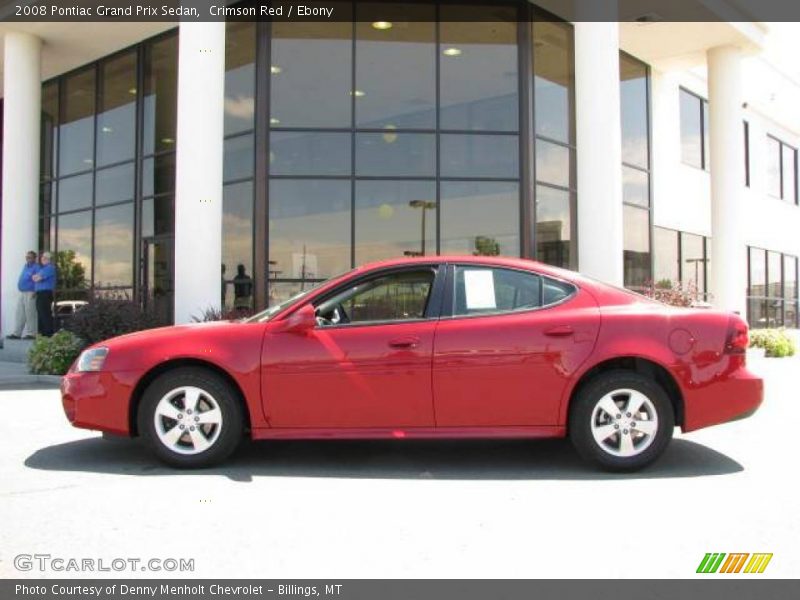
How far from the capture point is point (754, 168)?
24016mm

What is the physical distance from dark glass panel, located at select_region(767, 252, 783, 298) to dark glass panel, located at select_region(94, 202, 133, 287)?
19.6 meters

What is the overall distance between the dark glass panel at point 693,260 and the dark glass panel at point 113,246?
43.9 feet

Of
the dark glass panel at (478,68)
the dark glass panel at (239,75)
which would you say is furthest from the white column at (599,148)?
the dark glass panel at (239,75)

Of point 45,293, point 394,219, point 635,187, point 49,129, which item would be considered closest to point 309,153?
point 394,219

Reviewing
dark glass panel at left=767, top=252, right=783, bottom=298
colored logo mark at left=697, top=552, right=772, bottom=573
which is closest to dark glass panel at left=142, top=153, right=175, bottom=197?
colored logo mark at left=697, top=552, right=772, bottom=573

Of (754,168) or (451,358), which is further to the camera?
(754,168)

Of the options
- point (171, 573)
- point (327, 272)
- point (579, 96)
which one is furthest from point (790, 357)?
point (171, 573)

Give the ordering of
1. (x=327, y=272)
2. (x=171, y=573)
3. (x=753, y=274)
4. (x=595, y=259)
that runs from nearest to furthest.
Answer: (x=171, y=573), (x=595, y=259), (x=327, y=272), (x=753, y=274)

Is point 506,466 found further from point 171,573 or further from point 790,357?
point 790,357

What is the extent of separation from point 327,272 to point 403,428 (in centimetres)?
869

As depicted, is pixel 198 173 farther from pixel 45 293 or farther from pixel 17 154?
pixel 17 154

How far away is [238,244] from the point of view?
Answer: 14.0 metres

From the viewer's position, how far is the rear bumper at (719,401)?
5.46m

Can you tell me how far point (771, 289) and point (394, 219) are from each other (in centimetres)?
1644
